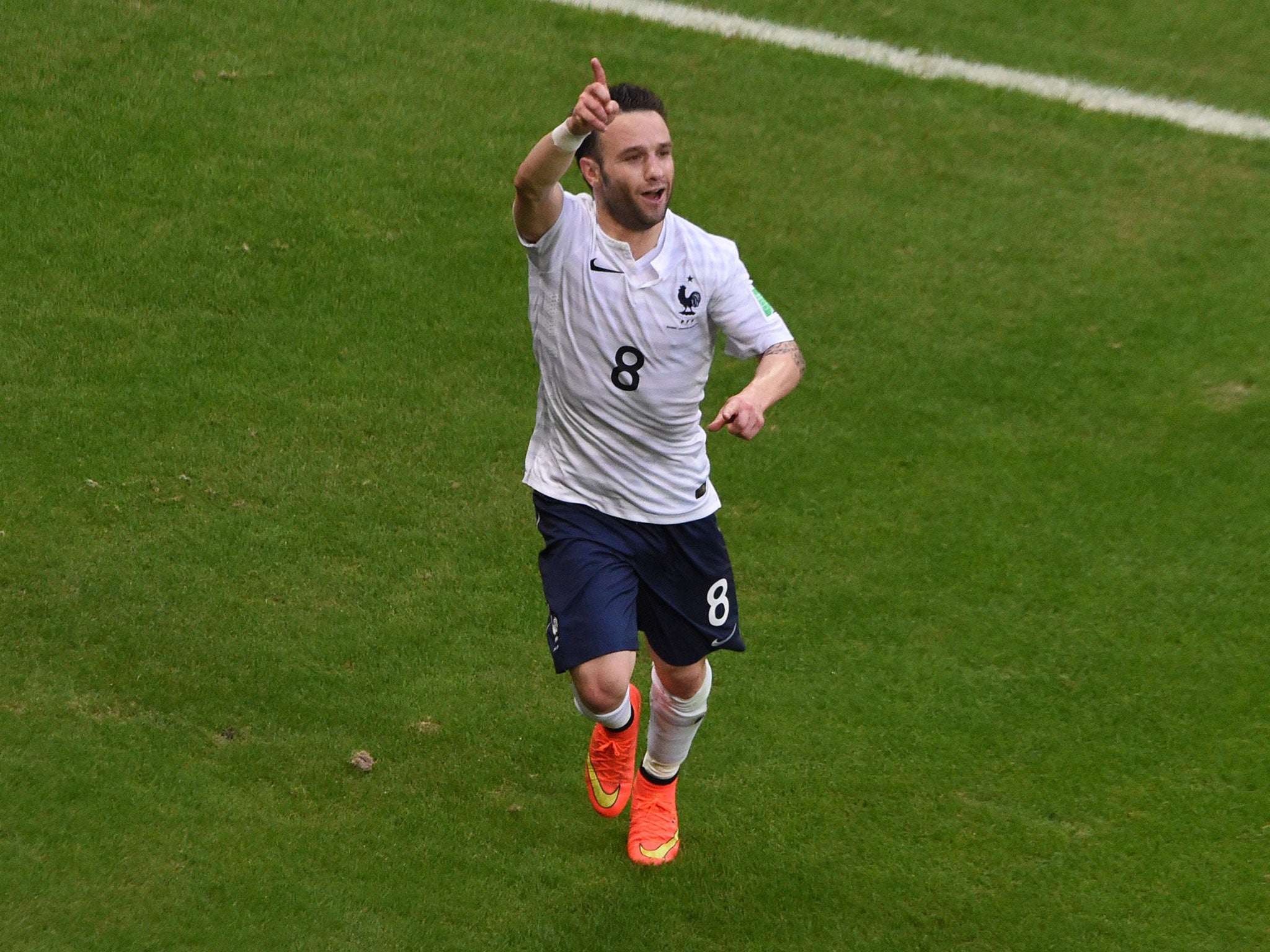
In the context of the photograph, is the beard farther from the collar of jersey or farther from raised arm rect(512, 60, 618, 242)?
raised arm rect(512, 60, 618, 242)

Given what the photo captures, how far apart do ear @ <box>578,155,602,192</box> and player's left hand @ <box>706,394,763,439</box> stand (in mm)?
1091

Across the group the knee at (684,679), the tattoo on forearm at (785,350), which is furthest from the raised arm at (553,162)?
the knee at (684,679)

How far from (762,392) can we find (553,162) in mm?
1049

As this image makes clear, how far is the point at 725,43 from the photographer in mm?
11508

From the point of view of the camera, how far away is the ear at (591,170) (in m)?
5.36

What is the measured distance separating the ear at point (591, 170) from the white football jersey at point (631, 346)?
9 centimetres

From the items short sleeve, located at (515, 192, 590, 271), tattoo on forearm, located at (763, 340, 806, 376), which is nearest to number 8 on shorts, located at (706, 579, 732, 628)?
tattoo on forearm, located at (763, 340, 806, 376)

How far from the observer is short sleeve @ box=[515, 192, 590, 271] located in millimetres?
5328

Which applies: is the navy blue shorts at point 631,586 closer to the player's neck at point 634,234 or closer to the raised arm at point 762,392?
the raised arm at point 762,392

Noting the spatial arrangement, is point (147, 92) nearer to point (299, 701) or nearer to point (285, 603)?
point (285, 603)

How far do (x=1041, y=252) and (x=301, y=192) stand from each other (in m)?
4.84

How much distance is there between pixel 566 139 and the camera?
495 centimetres

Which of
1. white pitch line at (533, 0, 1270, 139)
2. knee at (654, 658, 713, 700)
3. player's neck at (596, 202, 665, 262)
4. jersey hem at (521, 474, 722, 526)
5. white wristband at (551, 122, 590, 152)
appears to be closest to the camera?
white wristband at (551, 122, 590, 152)

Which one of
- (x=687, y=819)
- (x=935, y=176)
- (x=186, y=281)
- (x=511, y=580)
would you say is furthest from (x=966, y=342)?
(x=186, y=281)
